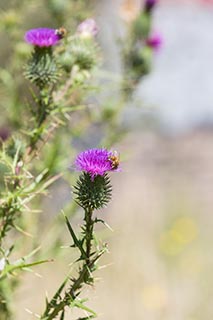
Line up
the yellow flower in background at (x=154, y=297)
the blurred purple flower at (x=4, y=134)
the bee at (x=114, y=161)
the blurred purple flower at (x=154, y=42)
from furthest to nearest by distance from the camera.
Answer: the yellow flower in background at (x=154, y=297) < the blurred purple flower at (x=154, y=42) < the blurred purple flower at (x=4, y=134) < the bee at (x=114, y=161)

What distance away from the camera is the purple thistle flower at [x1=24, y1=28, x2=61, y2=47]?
2.23m

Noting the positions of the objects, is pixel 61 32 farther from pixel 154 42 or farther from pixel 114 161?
pixel 154 42

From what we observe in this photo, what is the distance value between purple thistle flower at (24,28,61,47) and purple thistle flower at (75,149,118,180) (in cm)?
58

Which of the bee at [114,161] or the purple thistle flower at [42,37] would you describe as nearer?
the bee at [114,161]

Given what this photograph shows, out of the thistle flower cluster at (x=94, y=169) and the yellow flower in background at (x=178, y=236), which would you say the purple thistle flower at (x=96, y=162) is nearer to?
the thistle flower cluster at (x=94, y=169)

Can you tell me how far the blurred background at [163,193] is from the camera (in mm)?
5332

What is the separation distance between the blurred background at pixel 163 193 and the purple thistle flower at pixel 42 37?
2.00ft

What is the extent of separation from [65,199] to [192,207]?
1798 mm

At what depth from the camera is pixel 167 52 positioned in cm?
985

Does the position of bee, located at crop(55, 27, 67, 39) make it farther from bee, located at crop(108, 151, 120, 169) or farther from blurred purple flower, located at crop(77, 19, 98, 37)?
bee, located at crop(108, 151, 120, 169)

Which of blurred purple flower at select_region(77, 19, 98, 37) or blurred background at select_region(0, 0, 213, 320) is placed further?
blurred background at select_region(0, 0, 213, 320)

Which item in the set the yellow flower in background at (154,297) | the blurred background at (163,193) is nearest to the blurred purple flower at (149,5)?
the blurred background at (163,193)

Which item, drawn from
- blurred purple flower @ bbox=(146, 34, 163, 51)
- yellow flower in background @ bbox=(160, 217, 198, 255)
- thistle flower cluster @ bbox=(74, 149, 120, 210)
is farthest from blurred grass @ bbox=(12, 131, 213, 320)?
thistle flower cluster @ bbox=(74, 149, 120, 210)

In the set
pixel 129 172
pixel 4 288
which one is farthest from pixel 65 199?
pixel 4 288
